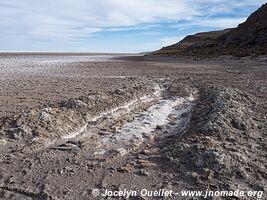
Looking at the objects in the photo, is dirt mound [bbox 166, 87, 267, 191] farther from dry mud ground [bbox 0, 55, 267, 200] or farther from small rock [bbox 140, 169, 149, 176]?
small rock [bbox 140, 169, 149, 176]

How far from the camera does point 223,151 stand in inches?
219

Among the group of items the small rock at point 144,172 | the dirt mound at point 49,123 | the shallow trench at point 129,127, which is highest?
the dirt mound at point 49,123

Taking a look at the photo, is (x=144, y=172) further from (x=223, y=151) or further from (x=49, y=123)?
(x=49, y=123)

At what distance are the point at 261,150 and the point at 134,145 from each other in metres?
2.11

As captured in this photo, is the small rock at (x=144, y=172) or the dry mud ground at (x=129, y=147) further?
the small rock at (x=144, y=172)

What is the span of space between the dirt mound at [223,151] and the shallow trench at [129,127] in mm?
611

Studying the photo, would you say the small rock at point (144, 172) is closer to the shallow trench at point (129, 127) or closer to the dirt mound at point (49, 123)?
the shallow trench at point (129, 127)

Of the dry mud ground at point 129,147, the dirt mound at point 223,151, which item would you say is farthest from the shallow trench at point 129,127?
the dirt mound at point 223,151

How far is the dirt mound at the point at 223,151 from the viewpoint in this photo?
4.78 meters

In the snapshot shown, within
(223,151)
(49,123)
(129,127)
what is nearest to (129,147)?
(129,127)

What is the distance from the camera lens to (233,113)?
770cm

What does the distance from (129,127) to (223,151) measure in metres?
2.40

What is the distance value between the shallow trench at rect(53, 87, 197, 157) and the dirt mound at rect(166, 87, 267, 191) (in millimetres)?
611

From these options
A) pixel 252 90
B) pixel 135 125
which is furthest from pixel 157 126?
pixel 252 90
